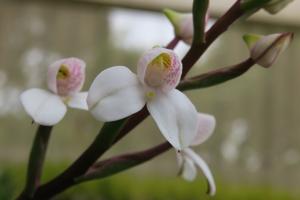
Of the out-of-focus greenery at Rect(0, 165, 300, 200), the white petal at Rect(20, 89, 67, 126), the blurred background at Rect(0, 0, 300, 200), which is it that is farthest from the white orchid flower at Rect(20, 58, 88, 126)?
the blurred background at Rect(0, 0, 300, 200)

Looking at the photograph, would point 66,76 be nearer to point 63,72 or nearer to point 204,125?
point 63,72

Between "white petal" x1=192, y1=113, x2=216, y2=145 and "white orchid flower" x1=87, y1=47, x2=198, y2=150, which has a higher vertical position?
"white orchid flower" x1=87, y1=47, x2=198, y2=150

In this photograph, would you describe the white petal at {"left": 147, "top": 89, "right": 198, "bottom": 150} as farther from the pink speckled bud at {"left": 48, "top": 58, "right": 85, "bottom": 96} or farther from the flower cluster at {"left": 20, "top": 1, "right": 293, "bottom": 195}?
the pink speckled bud at {"left": 48, "top": 58, "right": 85, "bottom": 96}

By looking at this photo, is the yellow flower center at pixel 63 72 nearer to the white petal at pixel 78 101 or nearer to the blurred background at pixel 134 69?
the white petal at pixel 78 101

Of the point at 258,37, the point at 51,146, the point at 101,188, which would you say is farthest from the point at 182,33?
the point at 51,146

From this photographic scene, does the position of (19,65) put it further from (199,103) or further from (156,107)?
(156,107)

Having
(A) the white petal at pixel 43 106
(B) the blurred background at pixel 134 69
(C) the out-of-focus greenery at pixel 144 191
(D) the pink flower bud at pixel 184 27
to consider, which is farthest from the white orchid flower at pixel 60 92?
(B) the blurred background at pixel 134 69

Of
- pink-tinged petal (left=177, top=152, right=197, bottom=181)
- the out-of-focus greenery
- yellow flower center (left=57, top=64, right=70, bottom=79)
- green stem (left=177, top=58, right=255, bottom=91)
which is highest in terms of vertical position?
green stem (left=177, top=58, right=255, bottom=91)
